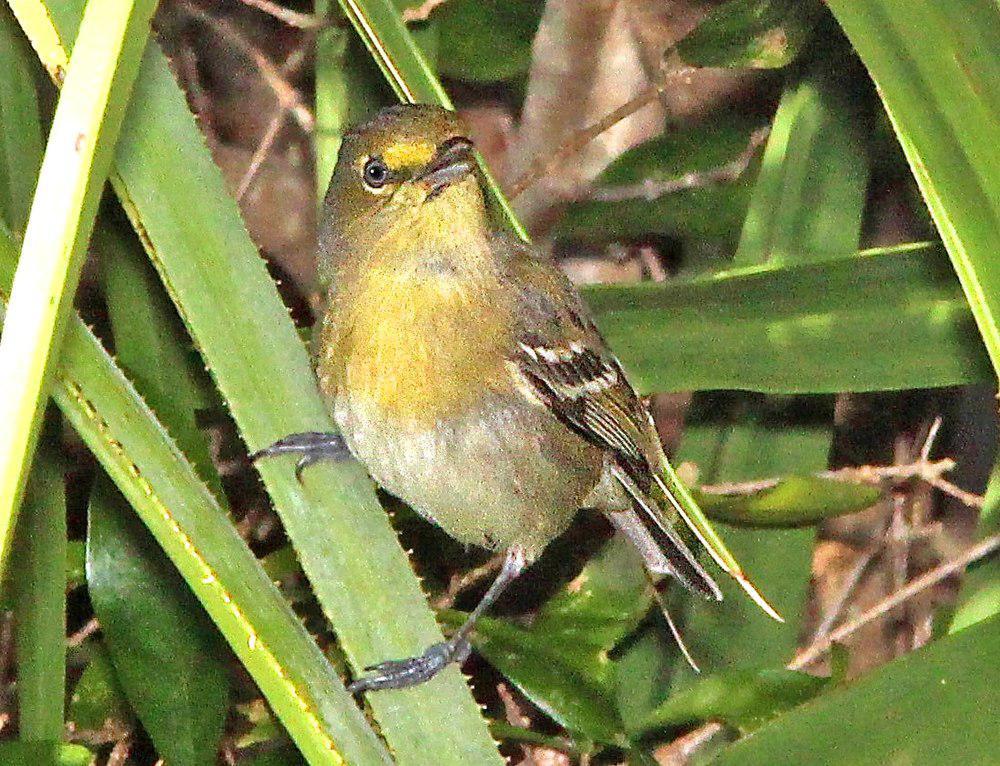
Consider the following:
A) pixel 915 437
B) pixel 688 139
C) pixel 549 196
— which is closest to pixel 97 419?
pixel 688 139

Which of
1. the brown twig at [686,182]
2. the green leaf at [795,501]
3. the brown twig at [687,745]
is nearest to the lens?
the green leaf at [795,501]

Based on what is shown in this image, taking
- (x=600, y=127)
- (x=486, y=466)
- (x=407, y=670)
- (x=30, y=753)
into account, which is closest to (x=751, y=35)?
(x=600, y=127)

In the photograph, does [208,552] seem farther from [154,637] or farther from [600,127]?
[600,127]

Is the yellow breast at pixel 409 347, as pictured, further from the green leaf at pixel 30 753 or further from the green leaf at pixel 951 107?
the green leaf at pixel 951 107

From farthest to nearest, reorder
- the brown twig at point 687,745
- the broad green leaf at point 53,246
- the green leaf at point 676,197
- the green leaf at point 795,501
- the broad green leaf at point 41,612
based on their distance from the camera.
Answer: the green leaf at point 676,197, the brown twig at point 687,745, the green leaf at point 795,501, the broad green leaf at point 41,612, the broad green leaf at point 53,246

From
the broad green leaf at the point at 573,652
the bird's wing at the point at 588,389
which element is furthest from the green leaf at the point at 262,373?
the bird's wing at the point at 588,389

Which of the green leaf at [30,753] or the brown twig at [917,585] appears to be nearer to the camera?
the green leaf at [30,753]
